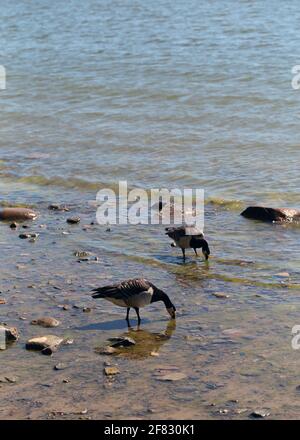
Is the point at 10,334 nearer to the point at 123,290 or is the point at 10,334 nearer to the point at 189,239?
the point at 123,290

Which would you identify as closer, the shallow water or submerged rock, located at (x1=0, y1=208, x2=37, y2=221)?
the shallow water

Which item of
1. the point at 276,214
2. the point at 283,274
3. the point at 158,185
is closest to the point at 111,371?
the point at 283,274

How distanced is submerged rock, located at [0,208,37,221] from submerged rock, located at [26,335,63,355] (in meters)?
5.02

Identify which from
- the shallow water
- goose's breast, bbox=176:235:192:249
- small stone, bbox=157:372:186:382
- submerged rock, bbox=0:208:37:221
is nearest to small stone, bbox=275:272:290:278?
the shallow water

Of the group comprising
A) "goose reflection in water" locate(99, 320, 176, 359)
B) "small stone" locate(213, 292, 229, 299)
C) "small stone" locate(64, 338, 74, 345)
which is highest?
"small stone" locate(213, 292, 229, 299)

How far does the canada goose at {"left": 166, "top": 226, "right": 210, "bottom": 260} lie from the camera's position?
1187 centimetres

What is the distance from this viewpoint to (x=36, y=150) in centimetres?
1902

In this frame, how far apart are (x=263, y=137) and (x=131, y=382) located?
444 inches

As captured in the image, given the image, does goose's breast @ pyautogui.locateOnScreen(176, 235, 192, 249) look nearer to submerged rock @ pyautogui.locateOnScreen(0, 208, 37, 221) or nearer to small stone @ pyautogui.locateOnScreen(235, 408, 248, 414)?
submerged rock @ pyautogui.locateOnScreen(0, 208, 37, 221)

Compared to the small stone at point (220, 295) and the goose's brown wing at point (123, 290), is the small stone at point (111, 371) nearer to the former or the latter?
the goose's brown wing at point (123, 290)

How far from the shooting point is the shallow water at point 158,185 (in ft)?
26.6

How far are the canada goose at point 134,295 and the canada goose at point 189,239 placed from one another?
7.52 feet

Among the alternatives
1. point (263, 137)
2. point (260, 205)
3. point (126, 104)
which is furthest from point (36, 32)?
point (260, 205)
